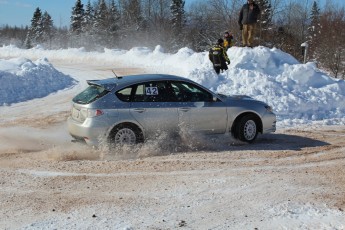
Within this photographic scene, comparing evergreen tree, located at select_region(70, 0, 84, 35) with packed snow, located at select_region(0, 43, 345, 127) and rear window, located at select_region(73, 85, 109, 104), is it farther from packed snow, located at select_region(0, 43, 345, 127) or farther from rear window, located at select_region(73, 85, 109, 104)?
rear window, located at select_region(73, 85, 109, 104)

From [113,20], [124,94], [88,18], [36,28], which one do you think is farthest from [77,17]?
[124,94]

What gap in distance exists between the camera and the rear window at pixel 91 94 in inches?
348

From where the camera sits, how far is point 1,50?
61656mm

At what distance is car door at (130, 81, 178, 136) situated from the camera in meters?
8.98

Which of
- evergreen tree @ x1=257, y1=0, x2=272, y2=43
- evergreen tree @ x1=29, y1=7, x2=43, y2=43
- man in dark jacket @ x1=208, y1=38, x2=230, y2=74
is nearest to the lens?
man in dark jacket @ x1=208, y1=38, x2=230, y2=74

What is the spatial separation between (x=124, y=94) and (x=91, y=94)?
2.15 ft

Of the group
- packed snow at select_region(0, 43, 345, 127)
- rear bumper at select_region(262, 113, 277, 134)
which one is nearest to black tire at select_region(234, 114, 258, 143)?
rear bumper at select_region(262, 113, 277, 134)

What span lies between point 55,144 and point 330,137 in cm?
640

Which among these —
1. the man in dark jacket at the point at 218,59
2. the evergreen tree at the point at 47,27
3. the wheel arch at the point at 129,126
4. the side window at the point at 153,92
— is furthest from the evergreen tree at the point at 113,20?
the wheel arch at the point at 129,126

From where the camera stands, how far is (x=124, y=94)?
8.99 m

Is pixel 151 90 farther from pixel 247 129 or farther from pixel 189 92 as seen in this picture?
pixel 247 129

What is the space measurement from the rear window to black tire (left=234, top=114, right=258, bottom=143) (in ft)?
9.94

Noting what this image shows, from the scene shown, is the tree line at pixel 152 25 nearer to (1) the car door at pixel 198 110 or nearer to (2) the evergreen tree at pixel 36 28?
(2) the evergreen tree at pixel 36 28

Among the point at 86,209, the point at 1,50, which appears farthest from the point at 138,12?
the point at 86,209
